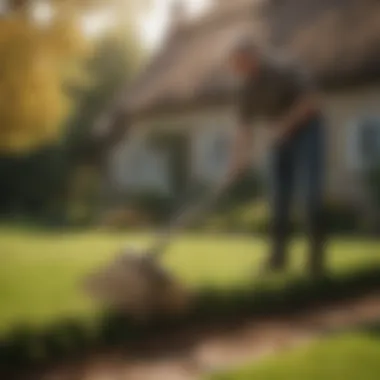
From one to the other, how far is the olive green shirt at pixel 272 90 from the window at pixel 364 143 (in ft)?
0.38

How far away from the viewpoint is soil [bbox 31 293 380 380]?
1.60 metres

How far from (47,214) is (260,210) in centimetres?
40

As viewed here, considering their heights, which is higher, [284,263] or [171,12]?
[171,12]

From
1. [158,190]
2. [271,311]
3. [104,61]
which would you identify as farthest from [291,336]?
[104,61]

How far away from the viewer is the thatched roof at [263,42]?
1.65 meters

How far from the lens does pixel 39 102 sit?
163 cm

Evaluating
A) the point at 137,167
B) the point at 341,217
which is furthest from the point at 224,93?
the point at 341,217

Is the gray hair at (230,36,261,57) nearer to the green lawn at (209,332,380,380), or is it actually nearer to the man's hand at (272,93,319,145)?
the man's hand at (272,93,319,145)

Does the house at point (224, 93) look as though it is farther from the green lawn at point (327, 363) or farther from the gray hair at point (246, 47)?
the green lawn at point (327, 363)

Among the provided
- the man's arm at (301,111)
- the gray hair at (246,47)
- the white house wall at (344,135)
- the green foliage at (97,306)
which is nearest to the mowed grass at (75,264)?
the green foliage at (97,306)

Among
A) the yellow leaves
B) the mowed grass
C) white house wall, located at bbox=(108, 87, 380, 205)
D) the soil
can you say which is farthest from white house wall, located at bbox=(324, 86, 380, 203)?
the yellow leaves

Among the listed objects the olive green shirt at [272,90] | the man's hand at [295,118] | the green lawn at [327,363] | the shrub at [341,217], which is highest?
the olive green shirt at [272,90]

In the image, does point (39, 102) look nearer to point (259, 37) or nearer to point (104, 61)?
point (104, 61)

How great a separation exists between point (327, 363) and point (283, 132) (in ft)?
1.46
